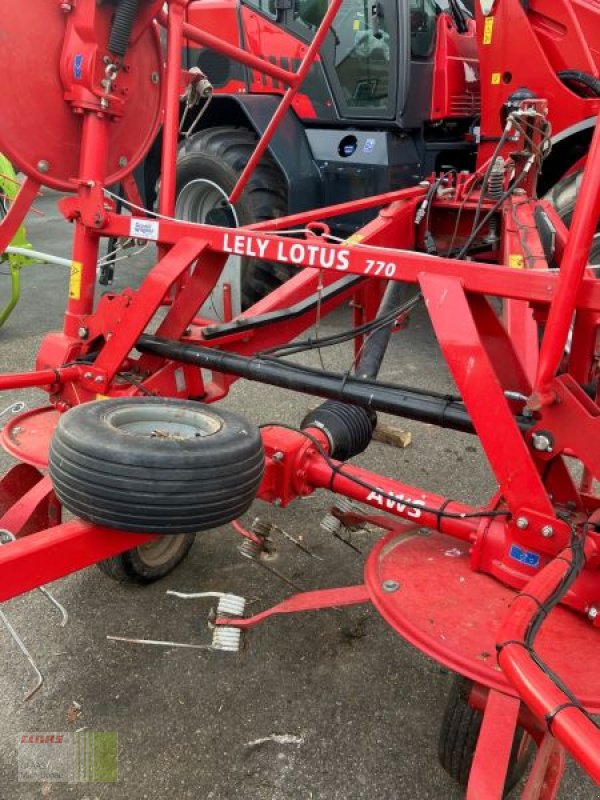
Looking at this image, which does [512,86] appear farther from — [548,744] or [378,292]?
[548,744]

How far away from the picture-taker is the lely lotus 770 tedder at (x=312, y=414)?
1.56 meters

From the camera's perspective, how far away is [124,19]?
247cm

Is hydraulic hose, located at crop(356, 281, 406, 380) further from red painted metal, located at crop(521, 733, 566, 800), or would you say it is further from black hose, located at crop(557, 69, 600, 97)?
black hose, located at crop(557, 69, 600, 97)

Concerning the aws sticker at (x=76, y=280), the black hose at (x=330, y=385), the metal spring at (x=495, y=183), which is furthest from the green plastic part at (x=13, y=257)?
the metal spring at (x=495, y=183)

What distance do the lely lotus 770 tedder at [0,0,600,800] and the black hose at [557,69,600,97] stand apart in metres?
1.02

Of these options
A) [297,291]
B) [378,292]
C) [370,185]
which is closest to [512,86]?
[370,185]

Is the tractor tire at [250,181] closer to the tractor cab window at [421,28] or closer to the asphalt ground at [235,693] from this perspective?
the tractor cab window at [421,28]

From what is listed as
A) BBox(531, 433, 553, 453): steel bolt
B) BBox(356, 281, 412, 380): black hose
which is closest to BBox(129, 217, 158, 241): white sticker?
BBox(356, 281, 412, 380): black hose

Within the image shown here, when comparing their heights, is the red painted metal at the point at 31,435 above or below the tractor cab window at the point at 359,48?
below

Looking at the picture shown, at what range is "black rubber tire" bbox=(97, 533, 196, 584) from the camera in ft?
7.77

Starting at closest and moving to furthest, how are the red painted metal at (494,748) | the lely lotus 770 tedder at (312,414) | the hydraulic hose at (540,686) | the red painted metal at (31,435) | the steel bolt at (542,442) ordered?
the hydraulic hose at (540,686) → the red painted metal at (494,748) → the lely lotus 770 tedder at (312,414) → the steel bolt at (542,442) → the red painted metal at (31,435)

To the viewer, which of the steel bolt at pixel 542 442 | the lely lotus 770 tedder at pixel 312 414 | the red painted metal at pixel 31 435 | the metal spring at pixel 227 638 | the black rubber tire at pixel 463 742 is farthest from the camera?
the red painted metal at pixel 31 435

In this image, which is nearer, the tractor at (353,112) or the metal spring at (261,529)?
the metal spring at (261,529)

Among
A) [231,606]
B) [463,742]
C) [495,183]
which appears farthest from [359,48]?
[463,742]
